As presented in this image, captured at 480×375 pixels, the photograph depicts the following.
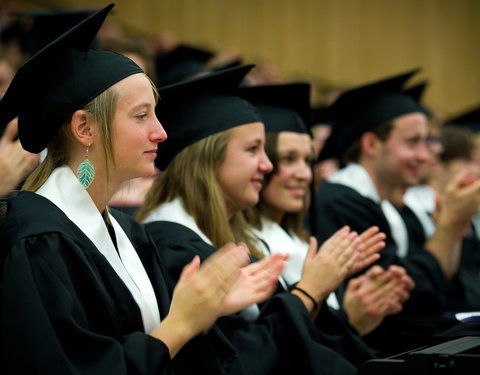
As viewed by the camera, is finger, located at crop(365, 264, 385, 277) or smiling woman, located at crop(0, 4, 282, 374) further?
finger, located at crop(365, 264, 385, 277)

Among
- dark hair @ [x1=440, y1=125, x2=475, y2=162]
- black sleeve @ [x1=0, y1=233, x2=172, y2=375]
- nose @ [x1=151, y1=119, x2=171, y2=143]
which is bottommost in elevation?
dark hair @ [x1=440, y1=125, x2=475, y2=162]

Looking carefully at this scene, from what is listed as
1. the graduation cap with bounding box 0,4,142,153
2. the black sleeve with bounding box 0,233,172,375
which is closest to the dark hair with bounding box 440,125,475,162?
the graduation cap with bounding box 0,4,142,153

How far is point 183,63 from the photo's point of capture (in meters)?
4.95

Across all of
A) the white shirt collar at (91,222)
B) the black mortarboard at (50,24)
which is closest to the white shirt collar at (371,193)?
the black mortarboard at (50,24)

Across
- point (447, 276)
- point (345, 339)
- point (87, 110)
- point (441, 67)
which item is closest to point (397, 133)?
point (447, 276)

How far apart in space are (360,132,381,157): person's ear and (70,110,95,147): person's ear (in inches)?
105

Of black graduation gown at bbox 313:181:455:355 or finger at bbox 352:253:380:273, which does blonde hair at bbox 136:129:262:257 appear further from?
black graduation gown at bbox 313:181:455:355

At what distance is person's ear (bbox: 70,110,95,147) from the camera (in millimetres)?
2027

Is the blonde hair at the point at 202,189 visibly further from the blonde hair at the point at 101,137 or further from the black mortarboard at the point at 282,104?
the blonde hair at the point at 101,137

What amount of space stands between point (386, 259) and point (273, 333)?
1.48 meters

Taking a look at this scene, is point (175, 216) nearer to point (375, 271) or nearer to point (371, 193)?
point (375, 271)

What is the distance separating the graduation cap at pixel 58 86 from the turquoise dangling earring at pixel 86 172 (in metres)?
0.15

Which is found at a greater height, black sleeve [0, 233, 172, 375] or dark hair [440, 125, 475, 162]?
black sleeve [0, 233, 172, 375]

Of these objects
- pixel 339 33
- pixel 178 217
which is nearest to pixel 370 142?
pixel 178 217
